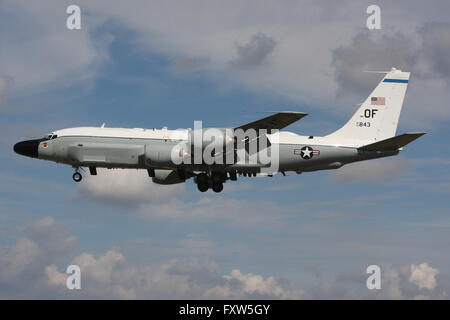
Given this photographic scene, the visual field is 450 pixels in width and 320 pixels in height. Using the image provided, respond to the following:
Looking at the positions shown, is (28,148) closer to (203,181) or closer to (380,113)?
(203,181)

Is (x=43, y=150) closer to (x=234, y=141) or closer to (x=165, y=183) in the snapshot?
(x=165, y=183)

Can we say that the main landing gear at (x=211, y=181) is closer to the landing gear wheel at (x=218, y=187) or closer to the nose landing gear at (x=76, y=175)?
the landing gear wheel at (x=218, y=187)

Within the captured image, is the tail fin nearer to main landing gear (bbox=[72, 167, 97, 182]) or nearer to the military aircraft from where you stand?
the military aircraft

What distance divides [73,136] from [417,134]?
27.8 m

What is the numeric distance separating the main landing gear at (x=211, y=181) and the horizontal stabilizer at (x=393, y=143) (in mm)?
12198

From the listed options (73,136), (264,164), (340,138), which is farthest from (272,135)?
(73,136)

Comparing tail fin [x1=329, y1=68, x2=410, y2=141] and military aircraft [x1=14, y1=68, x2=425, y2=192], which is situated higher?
tail fin [x1=329, y1=68, x2=410, y2=141]

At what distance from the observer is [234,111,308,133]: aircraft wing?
46.9 metres

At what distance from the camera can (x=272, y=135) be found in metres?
54.7

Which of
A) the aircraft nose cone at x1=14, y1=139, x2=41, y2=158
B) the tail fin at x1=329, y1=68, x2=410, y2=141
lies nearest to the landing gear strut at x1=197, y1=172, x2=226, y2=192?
the tail fin at x1=329, y1=68, x2=410, y2=141

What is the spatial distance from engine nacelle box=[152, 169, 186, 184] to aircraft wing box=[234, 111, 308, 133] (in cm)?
1222

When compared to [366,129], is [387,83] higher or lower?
higher

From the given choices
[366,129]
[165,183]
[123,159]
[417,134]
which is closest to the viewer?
[417,134]

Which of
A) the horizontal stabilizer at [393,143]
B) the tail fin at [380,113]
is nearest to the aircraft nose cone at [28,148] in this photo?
the tail fin at [380,113]
